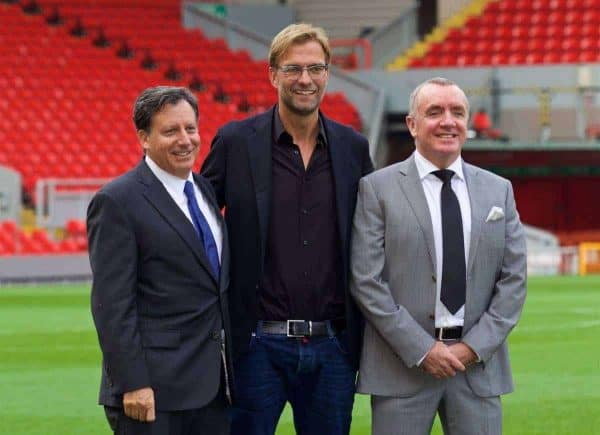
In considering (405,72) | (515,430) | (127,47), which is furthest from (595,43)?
(515,430)

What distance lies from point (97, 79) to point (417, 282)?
2513 cm

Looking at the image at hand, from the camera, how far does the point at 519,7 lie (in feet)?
107

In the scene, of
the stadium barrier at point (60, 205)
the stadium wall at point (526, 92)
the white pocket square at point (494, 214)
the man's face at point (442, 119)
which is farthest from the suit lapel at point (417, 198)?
the stadium wall at point (526, 92)

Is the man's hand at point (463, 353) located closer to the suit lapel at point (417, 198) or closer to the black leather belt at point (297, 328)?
the suit lapel at point (417, 198)

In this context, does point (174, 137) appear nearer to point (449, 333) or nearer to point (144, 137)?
point (144, 137)

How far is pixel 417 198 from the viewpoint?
5.65 m

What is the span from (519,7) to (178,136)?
91.9 feet

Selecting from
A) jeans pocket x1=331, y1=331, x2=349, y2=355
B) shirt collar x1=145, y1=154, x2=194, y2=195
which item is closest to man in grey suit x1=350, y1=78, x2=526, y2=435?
jeans pocket x1=331, y1=331, x2=349, y2=355

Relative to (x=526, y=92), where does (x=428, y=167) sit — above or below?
above

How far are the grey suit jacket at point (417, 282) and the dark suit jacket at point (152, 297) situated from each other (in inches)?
24.5

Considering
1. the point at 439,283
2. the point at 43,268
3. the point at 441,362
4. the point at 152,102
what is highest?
the point at 152,102

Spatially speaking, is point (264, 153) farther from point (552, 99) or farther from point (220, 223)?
point (552, 99)

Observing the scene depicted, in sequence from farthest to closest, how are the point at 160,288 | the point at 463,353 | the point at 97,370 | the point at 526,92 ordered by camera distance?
the point at 526,92 < the point at 97,370 < the point at 463,353 < the point at 160,288

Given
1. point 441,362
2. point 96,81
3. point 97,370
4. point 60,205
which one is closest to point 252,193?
point 441,362
